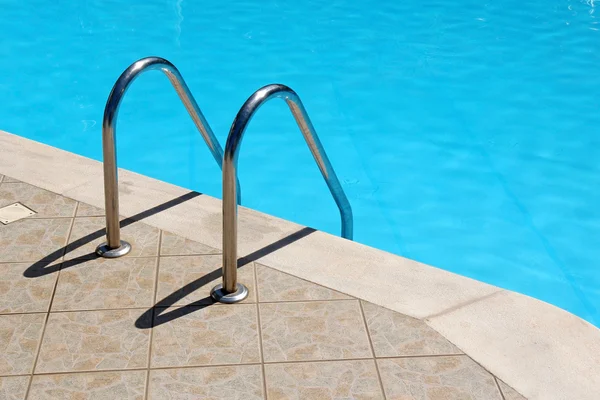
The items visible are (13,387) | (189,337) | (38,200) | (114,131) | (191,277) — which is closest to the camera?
(13,387)

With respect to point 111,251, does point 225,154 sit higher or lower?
higher

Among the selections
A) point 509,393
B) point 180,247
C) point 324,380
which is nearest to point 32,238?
point 180,247

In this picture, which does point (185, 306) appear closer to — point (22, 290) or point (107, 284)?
point (107, 284)

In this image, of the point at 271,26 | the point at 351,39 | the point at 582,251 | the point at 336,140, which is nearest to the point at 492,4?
the point at 351,39

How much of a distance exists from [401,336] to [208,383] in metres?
0.72

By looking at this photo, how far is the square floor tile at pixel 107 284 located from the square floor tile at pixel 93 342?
2.3 inches

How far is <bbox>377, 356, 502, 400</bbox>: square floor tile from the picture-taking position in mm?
2596

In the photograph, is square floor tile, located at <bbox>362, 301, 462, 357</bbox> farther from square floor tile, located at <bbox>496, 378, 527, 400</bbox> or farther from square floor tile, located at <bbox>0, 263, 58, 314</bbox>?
square floor tile, located at <bbox>0, 263, 58, 314</bbox>

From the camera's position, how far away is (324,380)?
2.65 meters

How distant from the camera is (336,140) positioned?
6000 millimetres

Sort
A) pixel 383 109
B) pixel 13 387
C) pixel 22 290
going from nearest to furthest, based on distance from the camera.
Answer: pixel 13 387 < pixel 22 290 < pixel 383 109

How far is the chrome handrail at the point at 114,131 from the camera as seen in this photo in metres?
2.94

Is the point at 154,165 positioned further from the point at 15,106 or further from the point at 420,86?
the point at 420,86

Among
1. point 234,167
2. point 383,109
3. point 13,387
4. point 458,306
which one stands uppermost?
point 234,167
